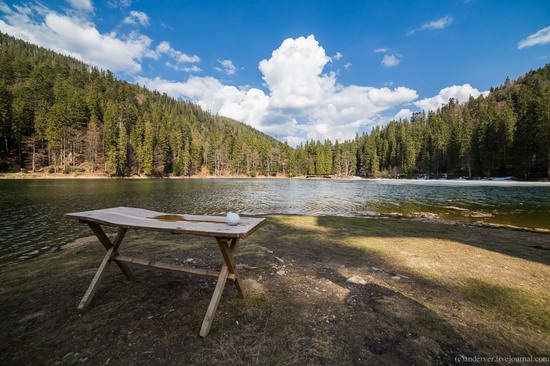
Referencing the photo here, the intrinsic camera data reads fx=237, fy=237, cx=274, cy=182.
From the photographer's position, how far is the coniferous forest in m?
60.9

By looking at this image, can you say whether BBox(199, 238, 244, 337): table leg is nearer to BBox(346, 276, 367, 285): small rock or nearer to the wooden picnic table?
the wooden picnic table

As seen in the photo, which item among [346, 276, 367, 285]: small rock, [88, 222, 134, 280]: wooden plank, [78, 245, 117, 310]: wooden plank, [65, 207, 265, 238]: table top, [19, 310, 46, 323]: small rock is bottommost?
[346, 276, 367, 285]: small rock

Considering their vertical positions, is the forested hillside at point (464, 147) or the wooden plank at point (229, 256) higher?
the forested hillside at point (464, 147)

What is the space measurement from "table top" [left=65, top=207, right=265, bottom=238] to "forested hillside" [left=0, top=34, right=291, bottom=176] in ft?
269

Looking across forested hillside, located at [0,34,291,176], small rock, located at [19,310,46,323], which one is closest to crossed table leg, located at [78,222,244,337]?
small rock, located at [19,310,46,323]

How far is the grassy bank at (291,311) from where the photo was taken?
303 centimetres

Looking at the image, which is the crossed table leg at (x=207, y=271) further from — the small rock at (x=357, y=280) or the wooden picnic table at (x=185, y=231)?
the small rock at (x=357, y=280)

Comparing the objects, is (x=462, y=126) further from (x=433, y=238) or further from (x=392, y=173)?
(x=433, y=238)

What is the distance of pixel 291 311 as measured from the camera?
398 centimetres

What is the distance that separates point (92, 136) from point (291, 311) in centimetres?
9354

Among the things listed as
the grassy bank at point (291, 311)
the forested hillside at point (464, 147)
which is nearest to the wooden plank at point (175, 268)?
the grassy bank at point (291, 311)

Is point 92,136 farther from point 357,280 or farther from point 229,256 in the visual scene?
point 357,280

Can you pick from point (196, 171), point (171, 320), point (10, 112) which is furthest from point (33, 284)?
point (196, 171)

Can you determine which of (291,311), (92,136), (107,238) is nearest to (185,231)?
(291,311)
